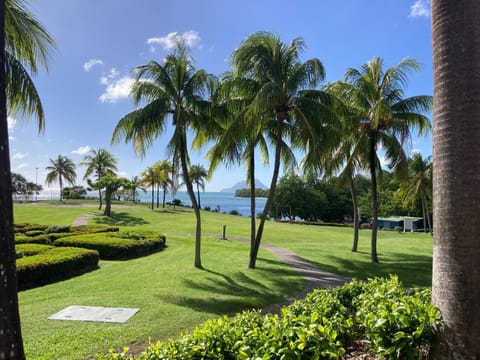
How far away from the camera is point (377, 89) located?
537 inches

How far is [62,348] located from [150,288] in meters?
4.02

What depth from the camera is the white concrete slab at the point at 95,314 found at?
6461mm

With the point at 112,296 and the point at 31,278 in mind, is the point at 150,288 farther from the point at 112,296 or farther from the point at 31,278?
the point at 31,278

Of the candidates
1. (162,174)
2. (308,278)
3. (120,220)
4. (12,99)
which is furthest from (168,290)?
(162,174)

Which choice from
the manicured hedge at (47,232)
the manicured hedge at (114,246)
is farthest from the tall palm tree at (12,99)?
the manicured hedge at (47,232)

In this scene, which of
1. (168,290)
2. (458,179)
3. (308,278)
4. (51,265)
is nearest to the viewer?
(458,179)

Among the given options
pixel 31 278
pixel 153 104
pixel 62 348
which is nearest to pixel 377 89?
pixel 153 104

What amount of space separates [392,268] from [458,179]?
11.3 meters

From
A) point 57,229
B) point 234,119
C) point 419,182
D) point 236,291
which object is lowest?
point 236,291

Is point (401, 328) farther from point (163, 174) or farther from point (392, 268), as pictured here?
point (163, 174)

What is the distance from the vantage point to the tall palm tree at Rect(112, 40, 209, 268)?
11.2 metres

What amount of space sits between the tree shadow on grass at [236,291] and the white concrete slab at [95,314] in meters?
1.27

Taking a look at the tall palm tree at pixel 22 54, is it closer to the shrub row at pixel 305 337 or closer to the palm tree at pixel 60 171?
the shrub row at pixel 305 337

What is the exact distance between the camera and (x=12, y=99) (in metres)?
6.30
